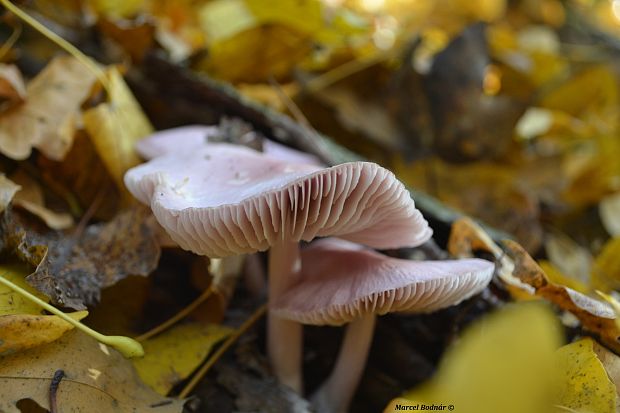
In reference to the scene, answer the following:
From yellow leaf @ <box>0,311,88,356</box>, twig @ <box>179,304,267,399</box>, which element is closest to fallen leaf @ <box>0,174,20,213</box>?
yellow leaf @ <box>0,311,88,356</box>

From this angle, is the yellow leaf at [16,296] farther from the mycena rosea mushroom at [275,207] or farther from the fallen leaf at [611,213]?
the fallen leaf at [611,213]

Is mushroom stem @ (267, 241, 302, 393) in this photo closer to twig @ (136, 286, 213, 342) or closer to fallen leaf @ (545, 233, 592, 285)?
twig @ (136, 286, 213, 342)

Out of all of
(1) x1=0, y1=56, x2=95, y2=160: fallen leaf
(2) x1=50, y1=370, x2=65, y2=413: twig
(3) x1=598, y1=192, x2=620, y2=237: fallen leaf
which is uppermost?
(1) x1=0, y1=56, x2=95, y2=160: fallen leaf

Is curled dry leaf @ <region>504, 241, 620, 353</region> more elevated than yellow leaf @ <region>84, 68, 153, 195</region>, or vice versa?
yellow leaf @ <region>84, 68, 153, 195</region>

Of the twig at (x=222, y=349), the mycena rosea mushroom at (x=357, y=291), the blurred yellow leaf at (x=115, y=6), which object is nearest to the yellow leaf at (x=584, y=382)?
the mycena rosea mushroom at (x=357, y=291)

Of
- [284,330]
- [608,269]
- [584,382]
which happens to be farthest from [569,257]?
[284,330]

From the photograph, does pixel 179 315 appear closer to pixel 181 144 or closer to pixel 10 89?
pixel 181 144
